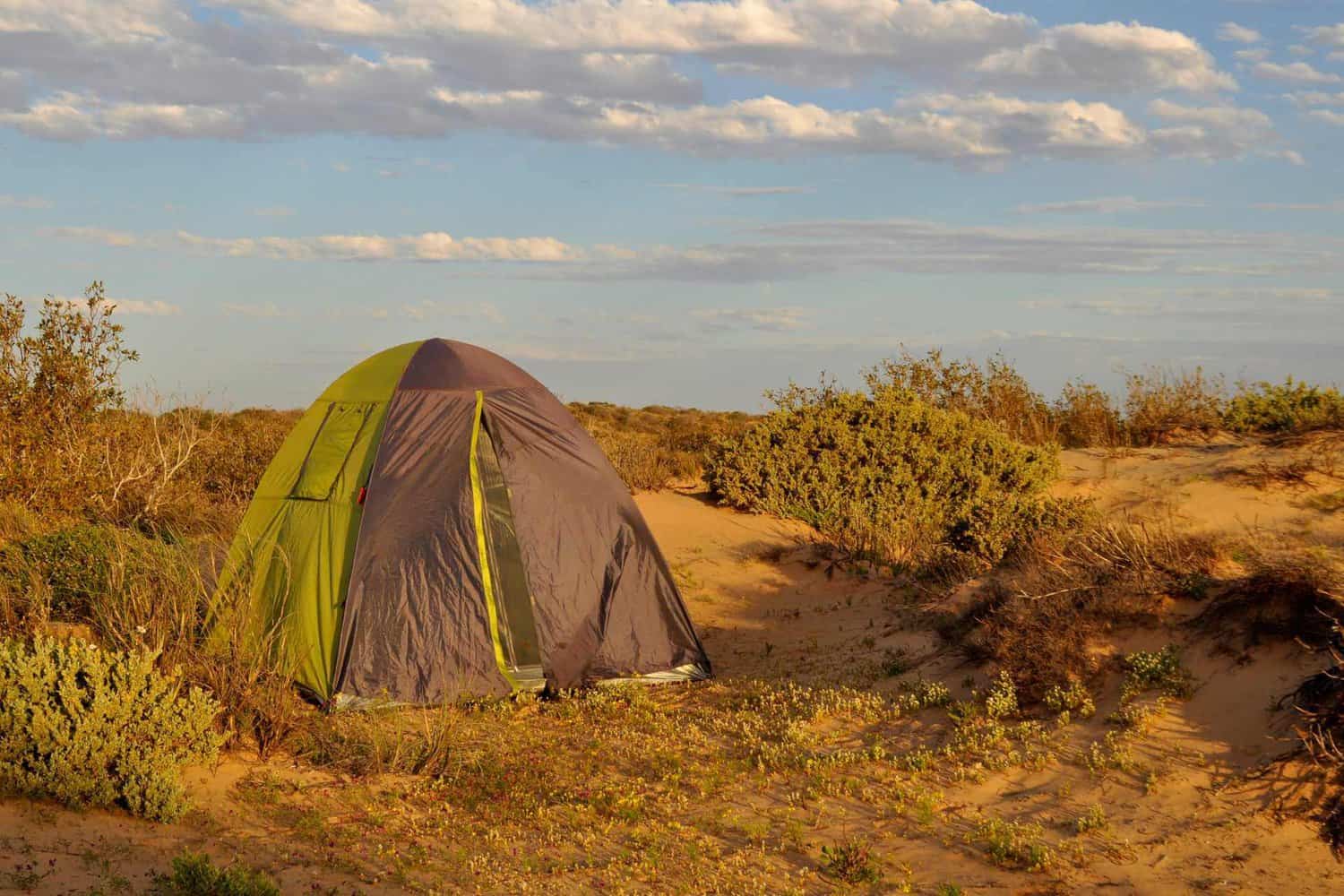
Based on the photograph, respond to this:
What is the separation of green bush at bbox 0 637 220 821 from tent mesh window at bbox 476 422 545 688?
2.57 metres

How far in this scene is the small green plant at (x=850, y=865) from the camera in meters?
5.63

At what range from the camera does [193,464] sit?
16.6m

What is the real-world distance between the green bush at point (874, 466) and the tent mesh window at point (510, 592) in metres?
4.95

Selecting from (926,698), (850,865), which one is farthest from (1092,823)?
(926,698)

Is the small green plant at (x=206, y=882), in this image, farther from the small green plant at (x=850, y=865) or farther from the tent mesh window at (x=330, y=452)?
the tent mesh window at (x=330, y=452)

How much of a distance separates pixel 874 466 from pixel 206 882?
10.7 meters

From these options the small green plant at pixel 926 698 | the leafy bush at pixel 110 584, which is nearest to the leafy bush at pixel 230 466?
the leafy bush at pixel 110 584

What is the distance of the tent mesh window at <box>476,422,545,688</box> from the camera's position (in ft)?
28.9

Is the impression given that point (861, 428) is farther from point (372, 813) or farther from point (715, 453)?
point (372, 813)

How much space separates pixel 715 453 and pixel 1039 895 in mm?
10342

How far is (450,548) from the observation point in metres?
8.66

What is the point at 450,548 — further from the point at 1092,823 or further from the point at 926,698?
the point at 1092,823

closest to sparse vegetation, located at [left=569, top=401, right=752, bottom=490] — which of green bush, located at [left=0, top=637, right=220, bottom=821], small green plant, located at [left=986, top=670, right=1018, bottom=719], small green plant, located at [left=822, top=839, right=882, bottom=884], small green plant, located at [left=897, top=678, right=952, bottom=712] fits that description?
small green plant, located at [left=897, top=678, right=952, bottom=712]

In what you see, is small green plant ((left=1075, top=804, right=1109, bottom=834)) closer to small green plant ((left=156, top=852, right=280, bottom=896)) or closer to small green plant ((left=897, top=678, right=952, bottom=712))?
small green plant ((left=897, top=678, right=952, bottom=712))
